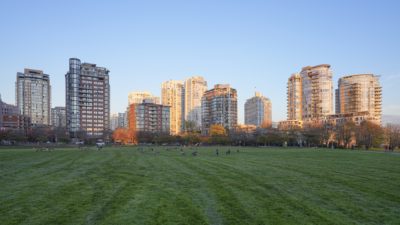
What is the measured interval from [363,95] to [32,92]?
626 feet

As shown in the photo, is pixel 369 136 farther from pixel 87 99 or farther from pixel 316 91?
pixel 87 99

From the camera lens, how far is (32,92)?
191625mm

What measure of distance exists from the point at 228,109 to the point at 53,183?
181 metres

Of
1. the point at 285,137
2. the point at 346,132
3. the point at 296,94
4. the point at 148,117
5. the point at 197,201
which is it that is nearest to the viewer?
the point at 197,201

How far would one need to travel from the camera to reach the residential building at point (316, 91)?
181m

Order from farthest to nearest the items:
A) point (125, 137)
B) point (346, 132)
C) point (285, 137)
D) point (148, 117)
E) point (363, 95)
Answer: point (148, 117) < point (363, 95) < point (125, 137) < point (285, 137) < point (346, 132)

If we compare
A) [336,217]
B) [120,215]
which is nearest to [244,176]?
[336,217]

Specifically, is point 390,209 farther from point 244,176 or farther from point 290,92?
point 290,92

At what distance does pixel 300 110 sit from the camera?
198m

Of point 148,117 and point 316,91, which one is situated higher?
point 316,91

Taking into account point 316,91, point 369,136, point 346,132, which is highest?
point 316,91

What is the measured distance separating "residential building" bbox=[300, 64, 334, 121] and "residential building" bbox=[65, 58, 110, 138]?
115179mm

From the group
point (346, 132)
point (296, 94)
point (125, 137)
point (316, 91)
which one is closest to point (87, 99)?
point (125, 137)

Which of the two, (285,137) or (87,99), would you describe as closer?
(285,137)
